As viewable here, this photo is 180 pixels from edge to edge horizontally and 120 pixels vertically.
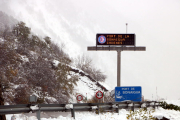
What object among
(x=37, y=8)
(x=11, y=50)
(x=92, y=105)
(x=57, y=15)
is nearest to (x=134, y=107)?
(x=92, y=105)

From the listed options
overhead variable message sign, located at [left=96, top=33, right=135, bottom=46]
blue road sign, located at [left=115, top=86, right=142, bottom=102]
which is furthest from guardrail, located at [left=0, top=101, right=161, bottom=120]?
overhead variable message sign, located at [left=96, top=33, right=135, bottom=46]

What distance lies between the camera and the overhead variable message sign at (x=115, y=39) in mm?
25328

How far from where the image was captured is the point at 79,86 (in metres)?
42.9

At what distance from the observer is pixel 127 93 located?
1853 cm

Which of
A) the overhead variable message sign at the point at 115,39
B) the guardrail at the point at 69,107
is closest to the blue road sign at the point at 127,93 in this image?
the guardrail at the point at 69,107

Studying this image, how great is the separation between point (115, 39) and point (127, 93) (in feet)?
27.4

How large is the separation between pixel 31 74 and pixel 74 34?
74.8 meters

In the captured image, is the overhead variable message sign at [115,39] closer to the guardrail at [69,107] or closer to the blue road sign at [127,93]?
the blue road sign at [127,93]

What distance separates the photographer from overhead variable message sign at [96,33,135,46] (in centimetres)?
2533

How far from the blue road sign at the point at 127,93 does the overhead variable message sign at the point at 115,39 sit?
25.6 ft

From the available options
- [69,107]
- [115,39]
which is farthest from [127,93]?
[69,107]

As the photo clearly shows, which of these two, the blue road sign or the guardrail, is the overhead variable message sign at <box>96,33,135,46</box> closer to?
the blue road sign

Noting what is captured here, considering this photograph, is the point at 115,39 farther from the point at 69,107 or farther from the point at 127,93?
the point at 69,107

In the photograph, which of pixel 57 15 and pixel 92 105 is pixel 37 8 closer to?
pixel 57 15
